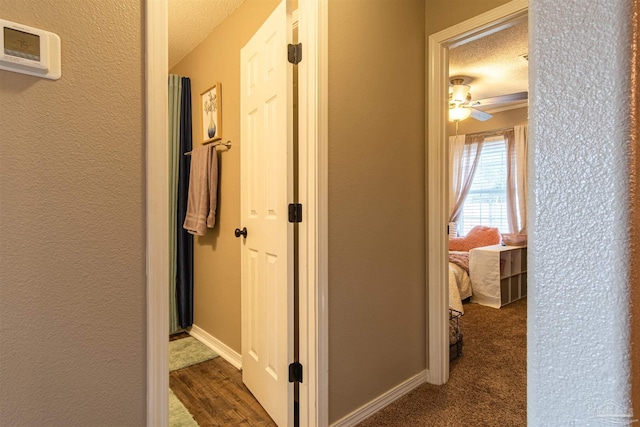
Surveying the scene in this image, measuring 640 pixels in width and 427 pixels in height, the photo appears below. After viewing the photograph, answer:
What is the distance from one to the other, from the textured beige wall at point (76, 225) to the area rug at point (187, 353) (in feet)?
5.08

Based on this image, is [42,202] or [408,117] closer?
[42,202]

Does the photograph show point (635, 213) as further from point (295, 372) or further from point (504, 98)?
point (504, 98)

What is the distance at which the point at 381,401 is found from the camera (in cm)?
186

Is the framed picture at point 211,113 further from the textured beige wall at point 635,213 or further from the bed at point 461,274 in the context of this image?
the bed at point 461,274

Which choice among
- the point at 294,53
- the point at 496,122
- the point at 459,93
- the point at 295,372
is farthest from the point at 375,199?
the point at 496,122

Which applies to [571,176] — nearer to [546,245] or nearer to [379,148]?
[546,245]

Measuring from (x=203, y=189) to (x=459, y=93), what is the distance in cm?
272

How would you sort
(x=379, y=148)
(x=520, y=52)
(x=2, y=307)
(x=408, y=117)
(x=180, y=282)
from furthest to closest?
1. (x=520, y=52)
2. (x=180, y=282)
3. (x=408, y=117)
4. (x=379, y=148)
5. (x=2, y=307)

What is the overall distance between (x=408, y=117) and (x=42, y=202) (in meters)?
1.78

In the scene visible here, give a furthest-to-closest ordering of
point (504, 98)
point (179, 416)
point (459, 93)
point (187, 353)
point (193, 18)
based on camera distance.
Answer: point (504, 98), point (459, 93), point (187, 353), point (193, 18), point (179, 416)

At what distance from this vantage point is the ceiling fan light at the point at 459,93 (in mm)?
3551

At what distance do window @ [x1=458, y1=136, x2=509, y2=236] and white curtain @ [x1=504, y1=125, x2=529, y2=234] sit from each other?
10 centimetres

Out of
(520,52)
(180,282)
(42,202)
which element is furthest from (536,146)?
(520,52)

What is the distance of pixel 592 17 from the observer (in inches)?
14.5
